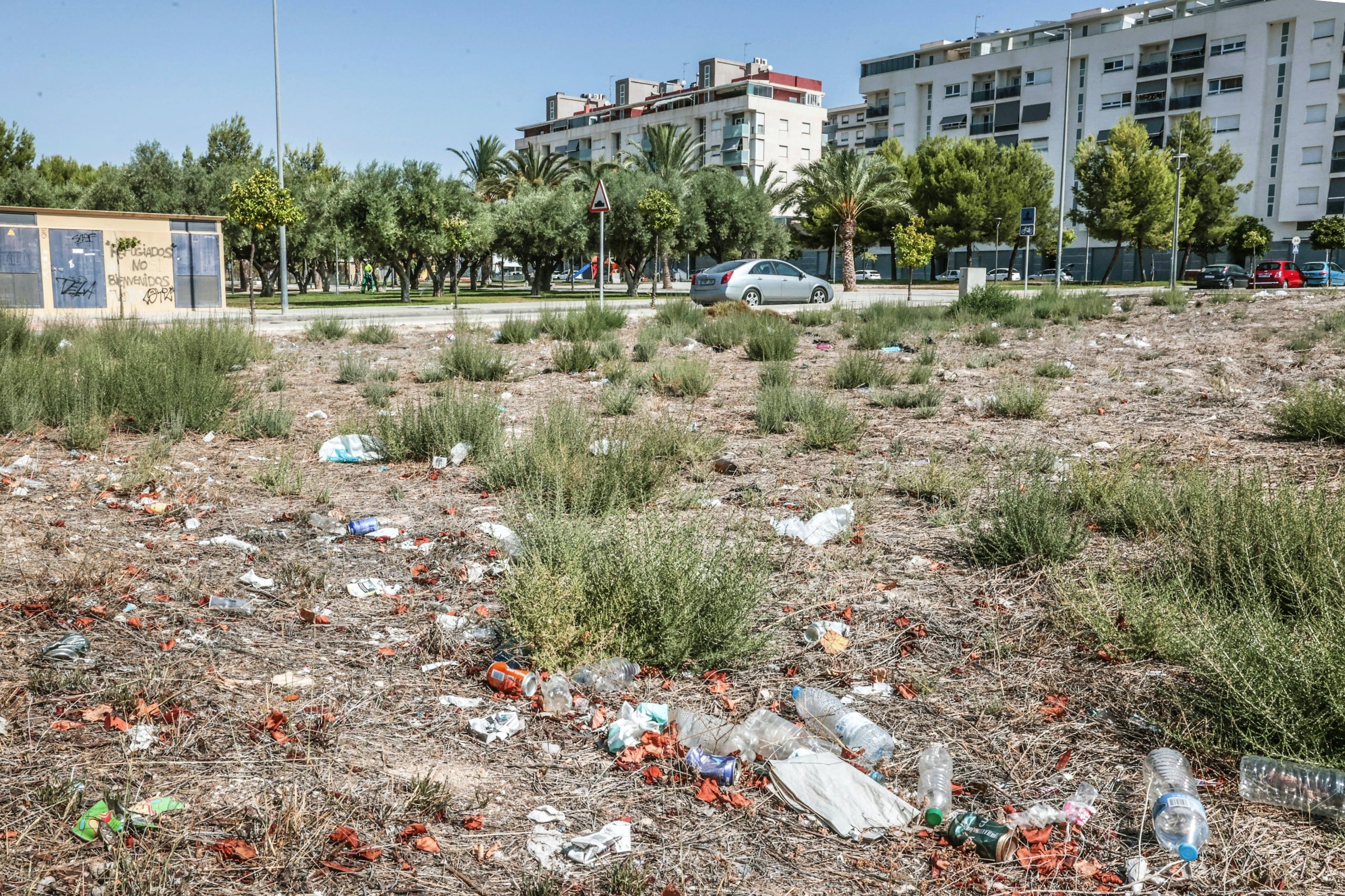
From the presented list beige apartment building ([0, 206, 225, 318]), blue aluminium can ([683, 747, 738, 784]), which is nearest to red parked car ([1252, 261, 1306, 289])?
beige apartment building ([0, 206, 225, 318])

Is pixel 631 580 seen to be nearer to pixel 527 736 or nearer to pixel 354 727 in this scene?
pixel 527 736

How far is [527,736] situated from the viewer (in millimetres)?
3406

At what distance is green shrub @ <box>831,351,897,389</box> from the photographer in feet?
37.8

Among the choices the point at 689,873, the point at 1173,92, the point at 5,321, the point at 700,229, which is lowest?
the point at 689,873

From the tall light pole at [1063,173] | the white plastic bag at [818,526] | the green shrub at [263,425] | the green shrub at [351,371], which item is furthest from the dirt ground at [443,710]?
the tall light pole at [1063,173]

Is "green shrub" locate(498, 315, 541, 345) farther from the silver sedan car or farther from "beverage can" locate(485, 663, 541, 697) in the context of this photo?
"beverage can" locate(485, 663, 541, 697)

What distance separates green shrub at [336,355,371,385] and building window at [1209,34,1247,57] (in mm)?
73792

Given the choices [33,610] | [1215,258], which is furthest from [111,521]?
[1215,258]

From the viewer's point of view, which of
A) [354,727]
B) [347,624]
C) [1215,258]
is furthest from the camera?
[1215,258]

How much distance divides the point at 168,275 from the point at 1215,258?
6759 centimetres

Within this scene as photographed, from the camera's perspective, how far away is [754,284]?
86.1ft

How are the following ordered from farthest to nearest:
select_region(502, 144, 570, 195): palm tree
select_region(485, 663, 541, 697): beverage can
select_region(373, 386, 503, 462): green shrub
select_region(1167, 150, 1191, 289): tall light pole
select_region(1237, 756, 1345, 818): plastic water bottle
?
select_region(502, 144, 570, 195): palm tree
select_region(1167, 150, 1191, 289): tall light pole
select_region(373, 386, 503, 462): green shrub
select_region(485, 663, 541, 697): beverage can
select_region(1237, 756, 1345, 818): plastic water bottle

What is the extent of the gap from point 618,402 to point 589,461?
3.39 metres

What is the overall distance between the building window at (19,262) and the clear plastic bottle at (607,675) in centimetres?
2606
